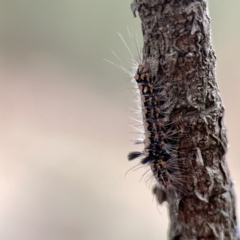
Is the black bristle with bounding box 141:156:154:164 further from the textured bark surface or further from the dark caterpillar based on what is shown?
the textured bark surface

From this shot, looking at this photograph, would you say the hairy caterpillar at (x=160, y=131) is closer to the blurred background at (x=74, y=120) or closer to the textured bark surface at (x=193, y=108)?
the textured bark surface at (x=193, y=108)

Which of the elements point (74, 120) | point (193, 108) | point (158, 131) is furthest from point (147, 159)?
point (74, 120)

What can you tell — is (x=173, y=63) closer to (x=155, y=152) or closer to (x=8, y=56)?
(x=155, y=152)

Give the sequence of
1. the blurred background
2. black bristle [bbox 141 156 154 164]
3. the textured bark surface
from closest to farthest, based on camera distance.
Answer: the textured bark surface, black bristle [bbox 141 156 154 164], the blurred background

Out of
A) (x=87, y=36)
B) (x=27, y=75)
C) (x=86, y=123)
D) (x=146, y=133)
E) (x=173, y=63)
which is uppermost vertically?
(x=87, y=36)

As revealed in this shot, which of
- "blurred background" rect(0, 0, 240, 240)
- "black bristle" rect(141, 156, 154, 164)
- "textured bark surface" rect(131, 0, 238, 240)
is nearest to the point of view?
"textured bark surface" rect(131, 0, 238, 240)

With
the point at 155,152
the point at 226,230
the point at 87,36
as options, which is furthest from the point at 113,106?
the point at 226,230

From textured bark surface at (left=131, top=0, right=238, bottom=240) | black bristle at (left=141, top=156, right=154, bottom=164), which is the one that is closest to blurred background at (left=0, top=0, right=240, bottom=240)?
black bristle at (left=141, top=156, right=154, bottom=164)
